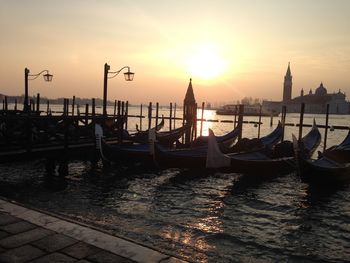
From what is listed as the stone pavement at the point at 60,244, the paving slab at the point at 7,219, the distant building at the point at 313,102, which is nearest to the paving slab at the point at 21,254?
the stone pavement at the point at 60,244

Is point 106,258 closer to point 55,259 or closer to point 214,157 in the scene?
point 55,259

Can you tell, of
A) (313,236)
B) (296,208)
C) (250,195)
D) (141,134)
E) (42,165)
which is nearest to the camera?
(313,236)

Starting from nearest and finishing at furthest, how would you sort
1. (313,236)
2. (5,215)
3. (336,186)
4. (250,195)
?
(5,215), (313,236), (250,195), (336,186)

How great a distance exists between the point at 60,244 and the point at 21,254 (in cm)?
40

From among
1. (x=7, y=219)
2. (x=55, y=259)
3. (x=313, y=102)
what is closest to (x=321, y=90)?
(x=313, y=102)

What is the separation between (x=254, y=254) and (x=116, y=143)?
9150mm

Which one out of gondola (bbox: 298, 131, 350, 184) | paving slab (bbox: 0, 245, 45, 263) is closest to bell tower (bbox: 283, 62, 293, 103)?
gondola (bbox: 298, 131, 350, 184)

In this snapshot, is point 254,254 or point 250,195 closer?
point 254,254

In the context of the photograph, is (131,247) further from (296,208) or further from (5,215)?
(296,208)

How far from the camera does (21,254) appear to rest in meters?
3.48

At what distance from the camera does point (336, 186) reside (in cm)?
1115

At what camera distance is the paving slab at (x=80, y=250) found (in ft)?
11.4

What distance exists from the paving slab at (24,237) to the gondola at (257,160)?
692 centimetres

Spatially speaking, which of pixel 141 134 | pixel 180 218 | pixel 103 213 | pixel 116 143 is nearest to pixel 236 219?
pixel 180 218
